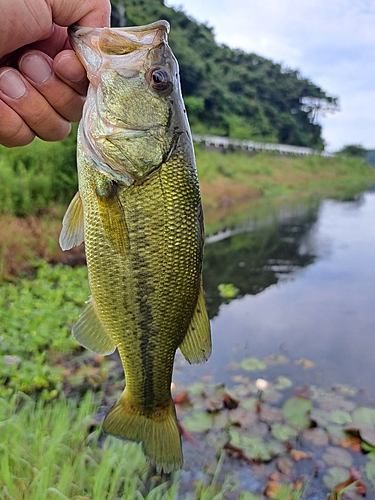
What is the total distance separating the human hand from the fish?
0.62 ft

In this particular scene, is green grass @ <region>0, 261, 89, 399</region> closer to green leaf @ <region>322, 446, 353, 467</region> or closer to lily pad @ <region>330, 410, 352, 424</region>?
green leaf @ <region>322, 446, 353, 467</region>

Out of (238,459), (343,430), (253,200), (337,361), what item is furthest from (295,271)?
(253,200)

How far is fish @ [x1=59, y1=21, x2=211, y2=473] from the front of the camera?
5.47 feet

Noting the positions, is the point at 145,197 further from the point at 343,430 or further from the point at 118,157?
the point at 343,430

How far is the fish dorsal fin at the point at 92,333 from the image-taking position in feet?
6.00

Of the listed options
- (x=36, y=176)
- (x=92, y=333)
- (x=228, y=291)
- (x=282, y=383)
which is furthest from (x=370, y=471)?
(x=36, y=176)

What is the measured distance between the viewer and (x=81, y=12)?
6.01 ft

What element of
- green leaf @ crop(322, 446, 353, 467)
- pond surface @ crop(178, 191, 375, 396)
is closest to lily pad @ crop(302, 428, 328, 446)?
green leaf @ crop(322, 446, 353, 467)

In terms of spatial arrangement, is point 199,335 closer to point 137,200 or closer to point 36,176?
point 137,200

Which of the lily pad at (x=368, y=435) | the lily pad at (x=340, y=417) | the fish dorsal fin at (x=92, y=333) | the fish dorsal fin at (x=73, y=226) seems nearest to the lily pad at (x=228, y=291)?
the lily pad at (x=340, y=417)

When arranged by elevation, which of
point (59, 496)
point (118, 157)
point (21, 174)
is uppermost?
point (118, 157)

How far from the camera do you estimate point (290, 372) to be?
4691mm

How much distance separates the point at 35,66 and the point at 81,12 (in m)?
0.32

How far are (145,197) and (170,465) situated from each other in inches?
44.6
